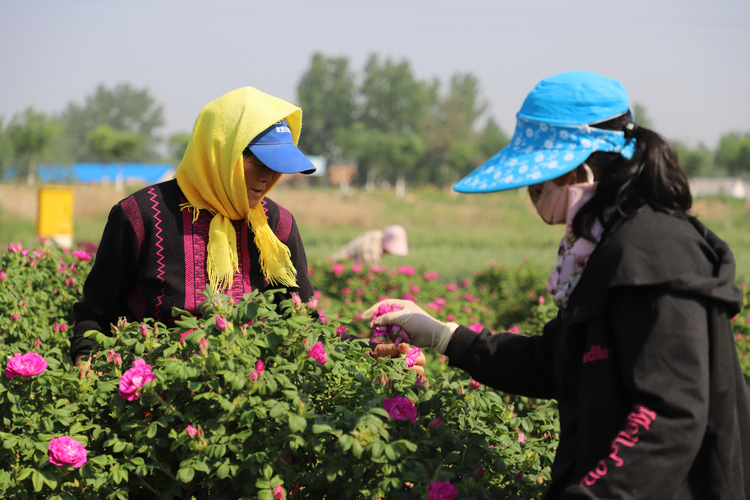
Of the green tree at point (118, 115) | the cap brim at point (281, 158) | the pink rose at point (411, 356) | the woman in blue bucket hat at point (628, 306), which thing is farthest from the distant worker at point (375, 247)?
the green tree at point (118, 115)

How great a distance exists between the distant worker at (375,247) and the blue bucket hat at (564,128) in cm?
452

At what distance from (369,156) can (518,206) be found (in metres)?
27.2

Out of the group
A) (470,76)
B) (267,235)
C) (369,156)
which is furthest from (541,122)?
(470,76)

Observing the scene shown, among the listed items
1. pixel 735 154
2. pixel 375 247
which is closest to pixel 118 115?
pixel 735 154

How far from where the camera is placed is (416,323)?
5.29 feet

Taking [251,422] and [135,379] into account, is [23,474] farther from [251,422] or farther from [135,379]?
[251,422]

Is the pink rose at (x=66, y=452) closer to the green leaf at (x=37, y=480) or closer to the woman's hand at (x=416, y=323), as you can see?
the green leaf at (x=37, y=480)

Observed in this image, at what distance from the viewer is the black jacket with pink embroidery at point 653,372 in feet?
3.27

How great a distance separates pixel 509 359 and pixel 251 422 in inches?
24.4

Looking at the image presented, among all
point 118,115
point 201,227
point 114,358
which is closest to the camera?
point 114,358

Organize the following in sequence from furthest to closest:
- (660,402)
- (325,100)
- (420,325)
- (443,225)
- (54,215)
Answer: (325,100) < (443,225) < (54,215) < (420,325) < (660,402)

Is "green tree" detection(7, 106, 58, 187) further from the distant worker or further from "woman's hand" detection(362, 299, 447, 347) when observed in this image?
"woman's hand" detection(362, 299, 447, 347)

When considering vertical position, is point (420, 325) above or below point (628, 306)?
below

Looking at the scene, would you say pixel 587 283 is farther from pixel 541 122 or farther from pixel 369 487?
pixel 369 487
